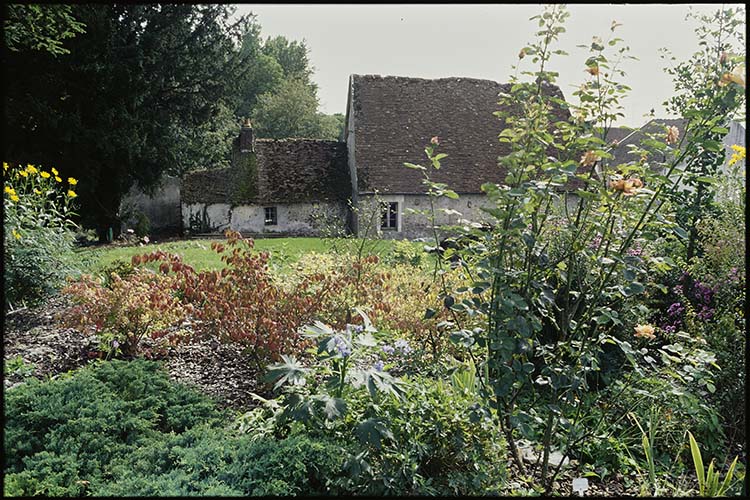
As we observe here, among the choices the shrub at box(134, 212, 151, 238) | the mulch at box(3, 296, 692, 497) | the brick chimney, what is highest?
the brick chimney

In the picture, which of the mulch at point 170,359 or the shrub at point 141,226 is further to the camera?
the shrub at point 141,226

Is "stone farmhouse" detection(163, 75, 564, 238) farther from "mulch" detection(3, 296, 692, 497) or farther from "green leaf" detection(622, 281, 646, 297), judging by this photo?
"green leaf" detection(622, 281, 646, 297)

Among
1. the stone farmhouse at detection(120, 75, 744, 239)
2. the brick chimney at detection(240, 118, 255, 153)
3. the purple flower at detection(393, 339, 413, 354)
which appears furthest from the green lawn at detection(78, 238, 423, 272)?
the brick chimney at detection(240, 118, 255, 153)

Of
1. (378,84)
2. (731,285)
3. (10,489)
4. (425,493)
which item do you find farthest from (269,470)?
(378,84)

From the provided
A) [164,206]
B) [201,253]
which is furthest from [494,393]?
[164,206]

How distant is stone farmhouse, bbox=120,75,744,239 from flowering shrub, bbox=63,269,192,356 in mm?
14125

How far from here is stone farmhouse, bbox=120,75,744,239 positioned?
19.5 metres

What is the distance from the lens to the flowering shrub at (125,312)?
4.66 m

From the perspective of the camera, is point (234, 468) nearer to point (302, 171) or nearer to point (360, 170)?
point (360, 170)

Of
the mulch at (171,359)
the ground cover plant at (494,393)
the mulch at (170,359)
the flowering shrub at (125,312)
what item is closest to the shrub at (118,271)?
the mulch at (170,359)

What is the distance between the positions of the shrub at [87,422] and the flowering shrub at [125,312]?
0.66 meters

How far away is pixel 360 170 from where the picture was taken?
64.4ft

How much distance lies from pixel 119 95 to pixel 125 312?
13110mm

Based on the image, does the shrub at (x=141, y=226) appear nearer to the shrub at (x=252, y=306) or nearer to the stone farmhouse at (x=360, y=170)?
the stone farmhouse at (x=360, y=170)
